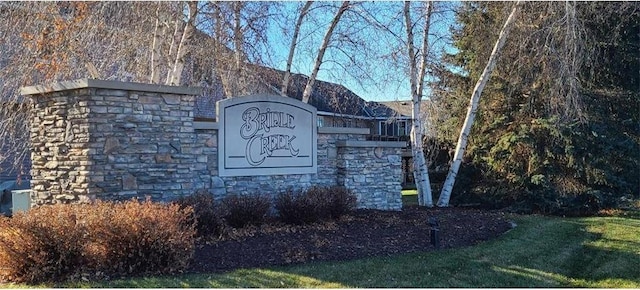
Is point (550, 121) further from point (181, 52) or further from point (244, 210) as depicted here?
point (181, 52)

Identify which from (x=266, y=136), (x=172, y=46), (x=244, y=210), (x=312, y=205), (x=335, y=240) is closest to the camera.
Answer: (x=335, y=240)

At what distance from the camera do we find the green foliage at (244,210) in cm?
806

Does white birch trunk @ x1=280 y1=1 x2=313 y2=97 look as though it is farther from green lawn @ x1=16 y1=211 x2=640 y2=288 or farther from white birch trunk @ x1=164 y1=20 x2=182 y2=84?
green lawn @ x1=16 y1=211 x2=640 y2=288

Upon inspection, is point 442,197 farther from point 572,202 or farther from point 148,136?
point 148,136

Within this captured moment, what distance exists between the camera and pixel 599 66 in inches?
552

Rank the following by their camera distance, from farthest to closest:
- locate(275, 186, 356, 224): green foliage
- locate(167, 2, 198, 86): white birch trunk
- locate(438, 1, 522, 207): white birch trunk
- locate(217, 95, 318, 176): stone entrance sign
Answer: locate(438, 1, 522, 207): white birch trunk
locate(167, 2, 198, 86): white birch trunk
locate(217, 95, 318, 176): stone entrance sign
locate(275, 186, 356, 224): green foliage

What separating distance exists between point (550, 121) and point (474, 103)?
1805 millimetres

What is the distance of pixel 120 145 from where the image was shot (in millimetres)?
7719

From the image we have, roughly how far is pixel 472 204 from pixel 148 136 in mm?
9916

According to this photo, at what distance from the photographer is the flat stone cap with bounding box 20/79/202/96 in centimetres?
747

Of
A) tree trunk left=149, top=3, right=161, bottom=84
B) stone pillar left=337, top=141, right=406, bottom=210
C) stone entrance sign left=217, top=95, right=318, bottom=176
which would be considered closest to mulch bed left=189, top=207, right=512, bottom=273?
stone pillar left=337, top=141, right=406, bottom=210

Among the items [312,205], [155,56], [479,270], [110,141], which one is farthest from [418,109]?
[110,141]

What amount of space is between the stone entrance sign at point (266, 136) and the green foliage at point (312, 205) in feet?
2.41

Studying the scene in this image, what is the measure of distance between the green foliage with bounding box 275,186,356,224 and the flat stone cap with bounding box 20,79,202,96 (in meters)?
2.25
